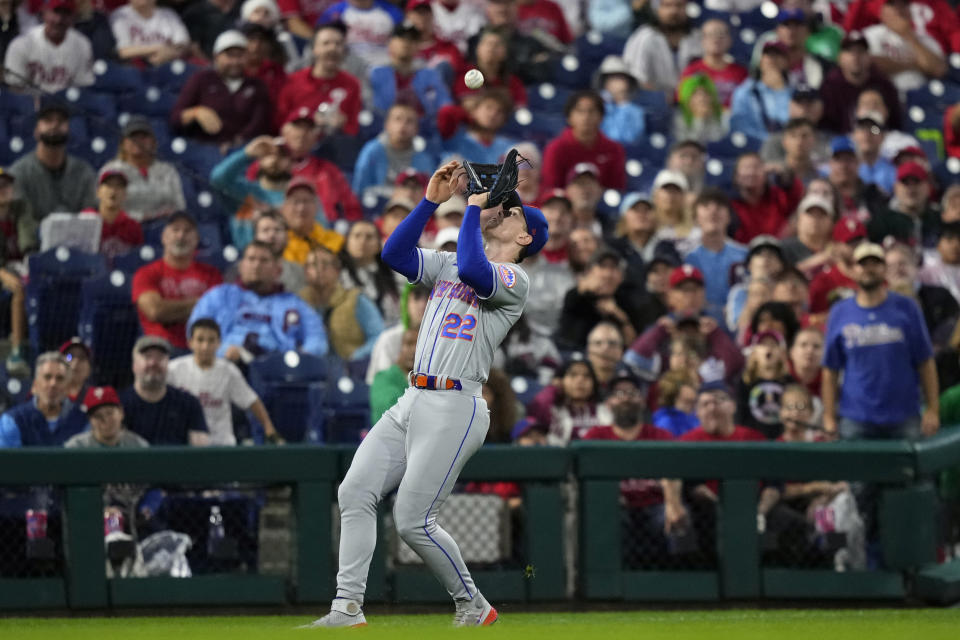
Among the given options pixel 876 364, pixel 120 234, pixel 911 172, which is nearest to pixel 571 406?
pixel 876 364

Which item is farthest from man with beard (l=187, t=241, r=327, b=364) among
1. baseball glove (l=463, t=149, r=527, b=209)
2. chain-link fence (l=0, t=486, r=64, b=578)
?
baseball glove (l=463, t=149, r=527, b=209)

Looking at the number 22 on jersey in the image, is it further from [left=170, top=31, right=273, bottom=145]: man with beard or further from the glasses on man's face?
[left=170, top=31, right=273, bottom=145]: man with beard

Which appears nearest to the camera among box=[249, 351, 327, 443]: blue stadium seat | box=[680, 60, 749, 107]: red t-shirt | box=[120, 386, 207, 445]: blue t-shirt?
box=[120, 386, 207, 445]: blue t-shirt

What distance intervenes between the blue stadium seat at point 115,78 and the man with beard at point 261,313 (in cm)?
275

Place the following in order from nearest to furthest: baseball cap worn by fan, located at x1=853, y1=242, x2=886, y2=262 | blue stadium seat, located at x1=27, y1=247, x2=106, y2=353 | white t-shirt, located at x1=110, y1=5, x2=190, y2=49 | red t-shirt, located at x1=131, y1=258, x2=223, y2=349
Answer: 1. baseball cap worn by fan, located at x1=853, y1=242, x2=886, y2=262
2. blue stadium seat, located at x1=27, y1=247, x2=106, y2=353
3. red t-shirt, located at x1=131, y1=258, x2=223, y2=349
4. white t-shirt, located at x1=110, y1=5, x2=190, y2=49

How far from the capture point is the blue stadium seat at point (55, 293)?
8.77m

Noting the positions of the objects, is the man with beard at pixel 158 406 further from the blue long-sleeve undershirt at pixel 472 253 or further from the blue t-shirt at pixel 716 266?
the blue t-shirt at pixel 716 266

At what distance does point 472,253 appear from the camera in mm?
5262

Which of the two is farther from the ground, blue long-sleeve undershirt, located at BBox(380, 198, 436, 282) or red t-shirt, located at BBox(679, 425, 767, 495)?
blue long-sleeve undershirt, located at BBox(380, 198, 436, 282)

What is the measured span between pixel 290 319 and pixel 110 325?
1.01 metres

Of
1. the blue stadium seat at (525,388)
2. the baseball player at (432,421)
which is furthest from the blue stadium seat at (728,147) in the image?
the baseball player at (432,421)

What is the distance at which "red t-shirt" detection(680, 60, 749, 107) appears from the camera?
40.7ft

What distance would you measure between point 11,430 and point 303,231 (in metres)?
2.66

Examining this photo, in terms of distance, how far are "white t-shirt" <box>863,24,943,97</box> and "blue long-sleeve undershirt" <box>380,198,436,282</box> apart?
28.5 feet
